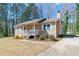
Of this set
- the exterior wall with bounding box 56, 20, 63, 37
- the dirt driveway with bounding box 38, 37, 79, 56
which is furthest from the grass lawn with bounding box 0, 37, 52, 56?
the exterior wall with bounding box 56, 20, 63, 37

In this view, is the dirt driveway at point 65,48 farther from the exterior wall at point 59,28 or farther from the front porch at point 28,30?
the front porch at point 28,30

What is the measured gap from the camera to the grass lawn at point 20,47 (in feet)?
21.6

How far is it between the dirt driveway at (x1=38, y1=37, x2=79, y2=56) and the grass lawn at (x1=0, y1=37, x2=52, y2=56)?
0.37 ft

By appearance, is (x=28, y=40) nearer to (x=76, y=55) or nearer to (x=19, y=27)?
(x=19, y=27)

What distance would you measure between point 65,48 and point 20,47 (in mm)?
812

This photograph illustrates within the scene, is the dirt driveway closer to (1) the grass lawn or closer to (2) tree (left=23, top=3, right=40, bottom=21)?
(1) the grass lawn

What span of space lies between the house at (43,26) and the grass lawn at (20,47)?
165 mm

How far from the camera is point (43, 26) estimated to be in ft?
22.1

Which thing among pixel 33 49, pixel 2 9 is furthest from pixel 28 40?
pixel 2 9

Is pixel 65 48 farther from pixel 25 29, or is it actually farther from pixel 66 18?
pixel 25 29

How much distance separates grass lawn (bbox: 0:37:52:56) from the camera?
21.6 feet

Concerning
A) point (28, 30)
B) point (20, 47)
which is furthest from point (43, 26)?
point (20, 47)

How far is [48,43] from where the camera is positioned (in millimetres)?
6688

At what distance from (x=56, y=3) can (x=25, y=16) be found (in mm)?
611
